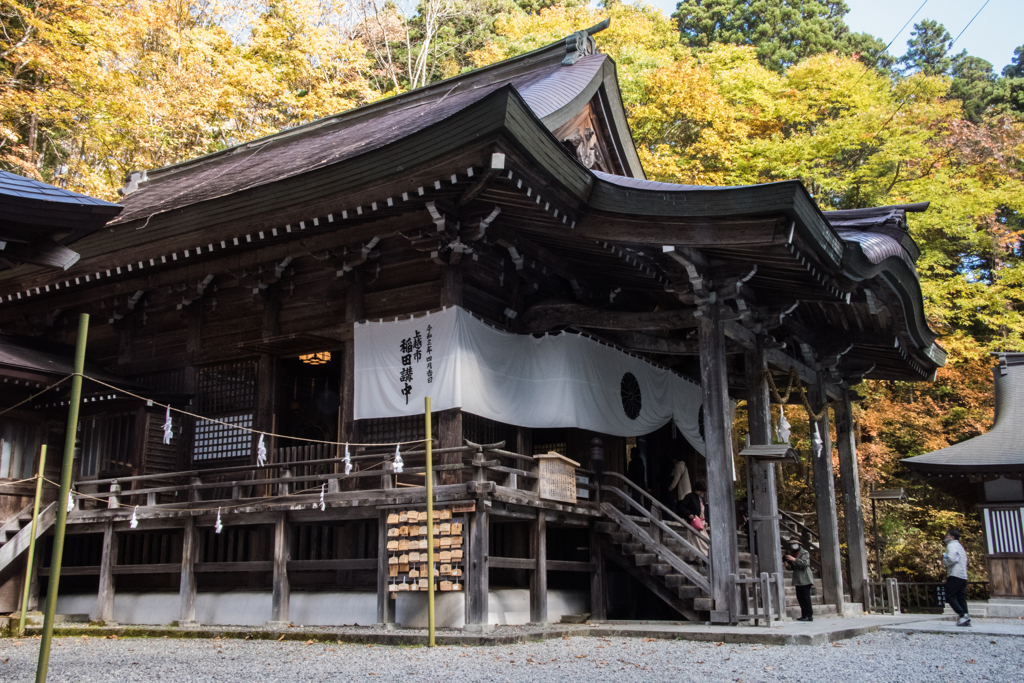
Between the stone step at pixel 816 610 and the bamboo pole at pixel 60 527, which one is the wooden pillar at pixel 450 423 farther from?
the bamboo pole at pixel 60 527

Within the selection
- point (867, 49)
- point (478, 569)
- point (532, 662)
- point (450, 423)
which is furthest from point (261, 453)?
point (867, 49)

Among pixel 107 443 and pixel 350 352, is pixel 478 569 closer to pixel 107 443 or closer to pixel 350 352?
pixel 350 352

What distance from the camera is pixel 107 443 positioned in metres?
12.9

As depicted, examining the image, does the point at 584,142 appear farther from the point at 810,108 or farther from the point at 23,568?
the point at 810,108

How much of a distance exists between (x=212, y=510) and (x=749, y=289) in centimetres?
762

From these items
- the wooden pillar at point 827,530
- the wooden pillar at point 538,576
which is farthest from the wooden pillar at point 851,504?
the wooden pillar at point 538,576

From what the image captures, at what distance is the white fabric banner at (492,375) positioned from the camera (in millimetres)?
10477

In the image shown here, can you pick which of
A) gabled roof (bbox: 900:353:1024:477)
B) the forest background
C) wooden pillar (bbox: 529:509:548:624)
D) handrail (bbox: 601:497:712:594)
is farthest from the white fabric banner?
the forest background

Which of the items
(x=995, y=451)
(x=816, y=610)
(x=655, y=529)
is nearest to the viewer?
(x=655, y=529)

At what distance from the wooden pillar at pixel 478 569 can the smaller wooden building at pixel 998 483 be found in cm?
999

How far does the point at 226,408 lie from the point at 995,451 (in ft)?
45.1

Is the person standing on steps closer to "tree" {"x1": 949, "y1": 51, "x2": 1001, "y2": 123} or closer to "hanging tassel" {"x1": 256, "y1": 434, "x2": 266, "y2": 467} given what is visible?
"hanging tassel" {"x1": 256, "y1": 434, "x2": 266, "y2": 467}

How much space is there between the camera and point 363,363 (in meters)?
11.0

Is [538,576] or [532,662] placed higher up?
[538,576]
